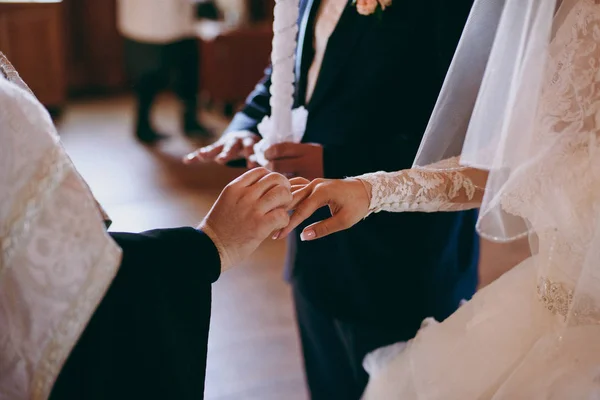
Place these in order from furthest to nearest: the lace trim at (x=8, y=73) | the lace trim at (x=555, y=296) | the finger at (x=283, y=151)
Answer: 1. the finger at (x=283, y=151)
2. the lace trim at (x=555, y=296)
3. the lace trim at (x=8, y=73)

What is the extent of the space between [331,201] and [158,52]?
3711 mm

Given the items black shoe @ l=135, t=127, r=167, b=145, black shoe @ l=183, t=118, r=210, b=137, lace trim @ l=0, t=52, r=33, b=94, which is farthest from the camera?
black shoe @ l=183, t=118, r=210, b=137

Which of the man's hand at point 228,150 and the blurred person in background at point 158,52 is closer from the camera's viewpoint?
the man's hand at point 228,150

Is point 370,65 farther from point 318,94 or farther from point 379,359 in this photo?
point 379,359

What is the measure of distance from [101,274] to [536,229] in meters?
0.76

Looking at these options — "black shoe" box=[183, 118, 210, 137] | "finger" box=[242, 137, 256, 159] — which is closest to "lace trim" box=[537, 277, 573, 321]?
"finger" box=[242, 137, 256, 159]

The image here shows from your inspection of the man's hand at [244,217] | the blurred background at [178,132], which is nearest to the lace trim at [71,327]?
the man's hand at [244,217]

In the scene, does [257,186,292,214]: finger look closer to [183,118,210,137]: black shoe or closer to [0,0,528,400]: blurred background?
[0,0,528,400]: blurred background

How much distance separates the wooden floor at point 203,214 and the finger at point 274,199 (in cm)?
137

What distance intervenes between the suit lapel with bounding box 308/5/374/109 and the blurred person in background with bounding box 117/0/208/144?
3.33 meters

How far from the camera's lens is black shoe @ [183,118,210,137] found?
4.95 metres

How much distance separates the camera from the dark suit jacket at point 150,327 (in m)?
0.93

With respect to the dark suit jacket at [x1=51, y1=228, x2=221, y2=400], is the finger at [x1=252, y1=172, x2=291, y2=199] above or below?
above

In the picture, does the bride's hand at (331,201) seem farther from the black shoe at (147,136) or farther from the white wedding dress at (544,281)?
the black shoe at (147,136)
